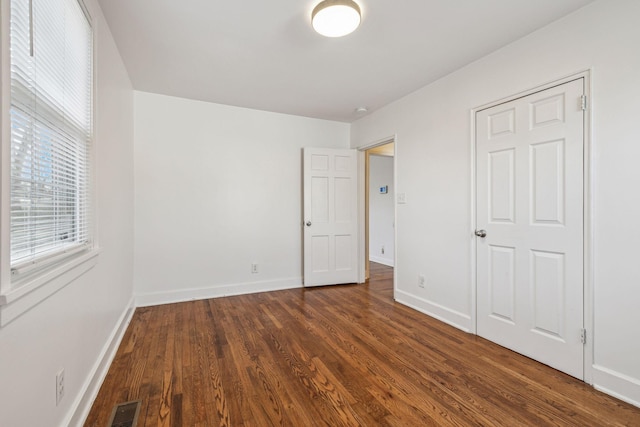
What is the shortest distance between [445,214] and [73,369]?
9.71ft

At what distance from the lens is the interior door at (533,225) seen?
1.94 meters

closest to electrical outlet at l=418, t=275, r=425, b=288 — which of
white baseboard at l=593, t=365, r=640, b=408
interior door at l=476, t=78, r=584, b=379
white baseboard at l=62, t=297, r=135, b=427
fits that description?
interior door at l=476, t=78, r=584, b=379

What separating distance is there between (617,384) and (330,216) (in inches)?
121

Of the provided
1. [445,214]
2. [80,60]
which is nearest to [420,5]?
[445,214]

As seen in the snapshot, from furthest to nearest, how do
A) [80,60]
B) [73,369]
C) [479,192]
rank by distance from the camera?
[479,192] → [80,60] → [73,369]

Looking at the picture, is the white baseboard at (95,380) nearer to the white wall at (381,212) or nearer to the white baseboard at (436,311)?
the white baseboard at (436,311)

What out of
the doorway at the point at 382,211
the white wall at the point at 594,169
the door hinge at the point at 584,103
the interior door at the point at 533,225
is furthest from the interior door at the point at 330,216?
the door hinge at the point at 584,103

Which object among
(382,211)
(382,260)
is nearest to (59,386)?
(382,260)

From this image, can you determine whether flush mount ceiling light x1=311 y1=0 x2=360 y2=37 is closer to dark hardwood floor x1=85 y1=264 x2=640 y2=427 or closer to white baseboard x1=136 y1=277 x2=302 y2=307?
dark hardwood floor x1=85 y1=264 x2=640 y2=427

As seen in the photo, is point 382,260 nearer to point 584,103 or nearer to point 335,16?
point 584,103

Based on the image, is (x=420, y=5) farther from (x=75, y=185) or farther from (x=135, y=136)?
(x=135, y=136)

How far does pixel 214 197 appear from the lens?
3645 mm

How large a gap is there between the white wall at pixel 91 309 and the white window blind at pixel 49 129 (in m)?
0.20

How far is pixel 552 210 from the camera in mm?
2057
